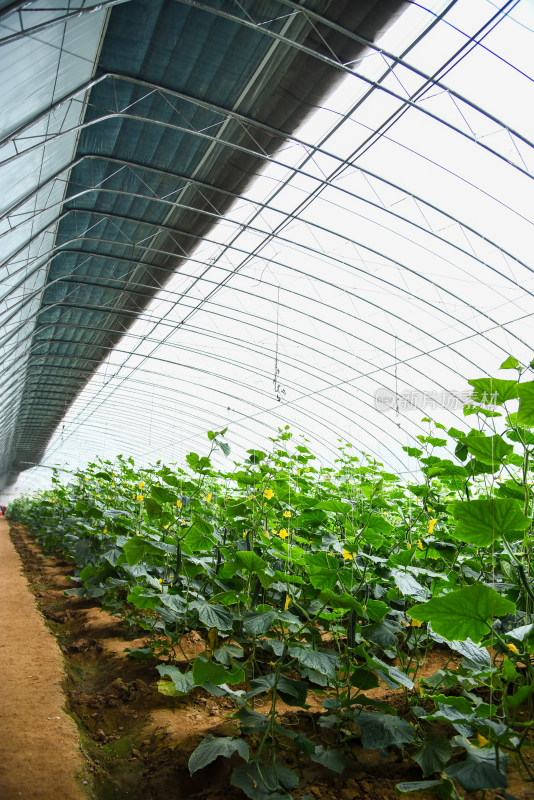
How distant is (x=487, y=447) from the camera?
109 inches

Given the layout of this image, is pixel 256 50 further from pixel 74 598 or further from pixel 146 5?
pixel 74 598

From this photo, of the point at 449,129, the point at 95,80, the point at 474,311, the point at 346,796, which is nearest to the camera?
the point at 346,796

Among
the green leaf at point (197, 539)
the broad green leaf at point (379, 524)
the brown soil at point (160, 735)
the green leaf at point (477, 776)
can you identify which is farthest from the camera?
the green leaf at point (197, 539)

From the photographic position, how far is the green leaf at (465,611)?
2.19 m

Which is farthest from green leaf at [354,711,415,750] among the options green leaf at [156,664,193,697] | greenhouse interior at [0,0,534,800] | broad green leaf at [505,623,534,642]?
green leaf at [156,664,193,697]

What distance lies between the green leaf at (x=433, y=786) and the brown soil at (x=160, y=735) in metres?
0.16

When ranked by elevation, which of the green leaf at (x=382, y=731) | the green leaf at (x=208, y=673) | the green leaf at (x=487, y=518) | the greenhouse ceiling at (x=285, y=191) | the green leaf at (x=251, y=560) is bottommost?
the green leaf at (x=382, y=731)

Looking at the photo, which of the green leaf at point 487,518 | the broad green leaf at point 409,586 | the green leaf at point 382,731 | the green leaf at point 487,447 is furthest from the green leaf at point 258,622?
the green leaf at point 487,447

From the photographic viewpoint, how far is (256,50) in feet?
31.6

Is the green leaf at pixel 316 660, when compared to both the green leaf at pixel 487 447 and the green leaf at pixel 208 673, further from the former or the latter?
the green leaf at pixel 487 447

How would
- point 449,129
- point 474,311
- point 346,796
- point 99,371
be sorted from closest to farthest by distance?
point 346,796
point 449,129
point 474,311
point 99,371

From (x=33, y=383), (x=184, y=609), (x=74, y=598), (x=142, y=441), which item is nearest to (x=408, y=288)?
(x=74, y=598)

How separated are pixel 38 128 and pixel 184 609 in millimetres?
7703

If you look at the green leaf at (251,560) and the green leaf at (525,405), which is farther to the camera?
the green leaf at (251,560)
